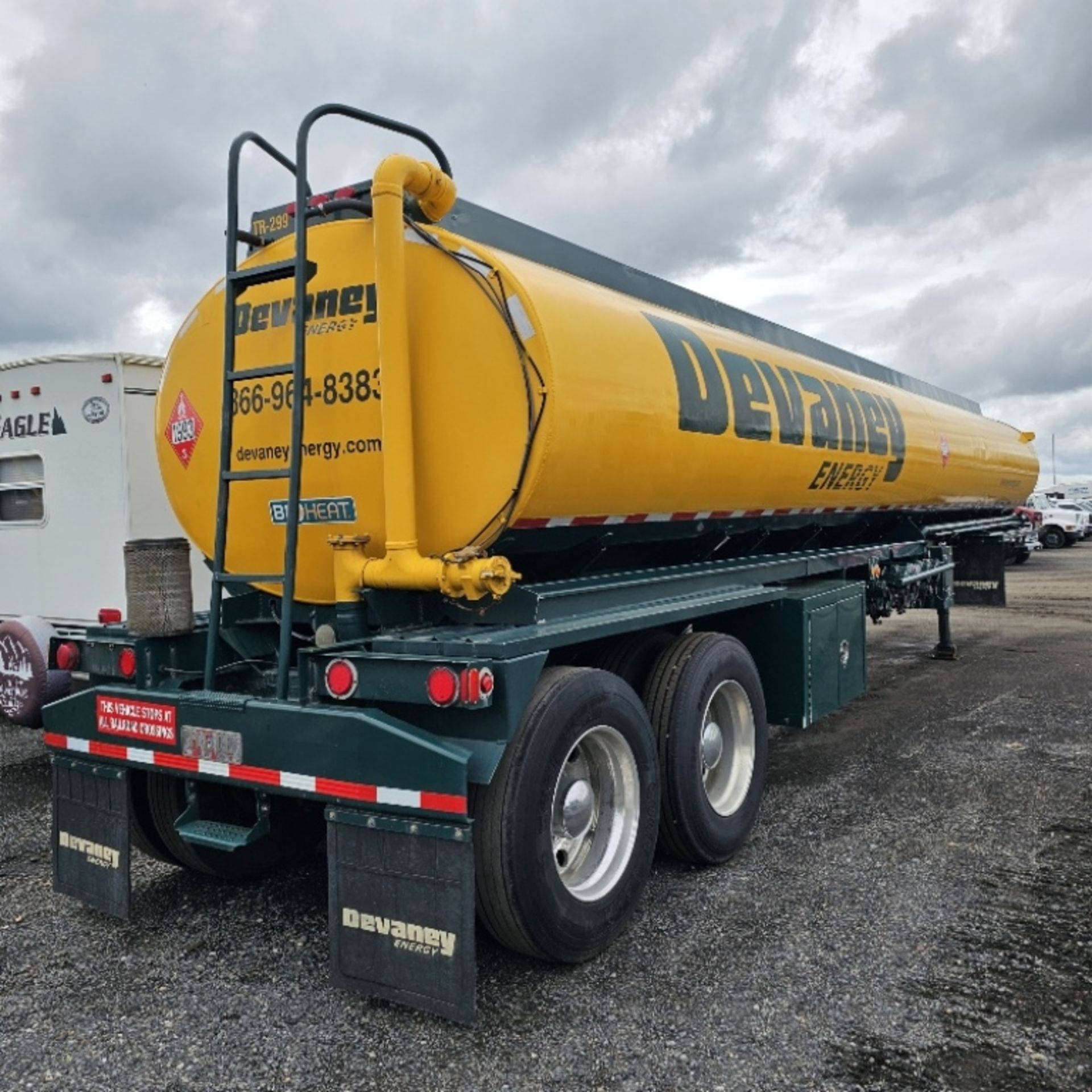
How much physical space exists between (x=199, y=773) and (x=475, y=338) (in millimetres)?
1908

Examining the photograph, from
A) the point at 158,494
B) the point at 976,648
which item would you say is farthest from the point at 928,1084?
the point at 976,648

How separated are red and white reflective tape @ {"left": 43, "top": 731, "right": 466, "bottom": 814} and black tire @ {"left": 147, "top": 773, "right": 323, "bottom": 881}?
11.8 inches

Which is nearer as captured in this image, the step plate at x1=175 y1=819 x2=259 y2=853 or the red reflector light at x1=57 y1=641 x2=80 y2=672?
the step plate at x1=175 y1=819 x2=259 y2=853

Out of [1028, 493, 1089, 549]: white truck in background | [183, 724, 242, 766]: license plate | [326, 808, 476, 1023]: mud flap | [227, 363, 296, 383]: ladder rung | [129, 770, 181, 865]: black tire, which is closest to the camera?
[326, 808, 476, 1023]: mud flap

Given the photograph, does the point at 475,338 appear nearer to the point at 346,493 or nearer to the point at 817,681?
the point at 346,493

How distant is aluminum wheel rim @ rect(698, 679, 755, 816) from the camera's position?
479 centimetres

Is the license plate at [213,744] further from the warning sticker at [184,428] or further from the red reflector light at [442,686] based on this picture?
the warning sticker at [184,428]

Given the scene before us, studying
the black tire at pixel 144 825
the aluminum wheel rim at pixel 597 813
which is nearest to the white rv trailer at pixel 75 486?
the black tire at pixel 144 825

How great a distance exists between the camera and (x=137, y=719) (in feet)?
12.5

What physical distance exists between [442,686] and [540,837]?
25.1 inches

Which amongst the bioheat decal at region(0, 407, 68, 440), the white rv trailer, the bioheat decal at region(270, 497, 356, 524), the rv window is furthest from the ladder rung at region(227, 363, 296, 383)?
the rv window

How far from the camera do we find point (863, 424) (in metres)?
6.55

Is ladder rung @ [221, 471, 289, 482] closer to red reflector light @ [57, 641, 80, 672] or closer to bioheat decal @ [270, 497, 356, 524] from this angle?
bioheat decal @ [270, 497, 356, 524]

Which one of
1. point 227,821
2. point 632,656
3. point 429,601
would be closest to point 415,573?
point 429,601
